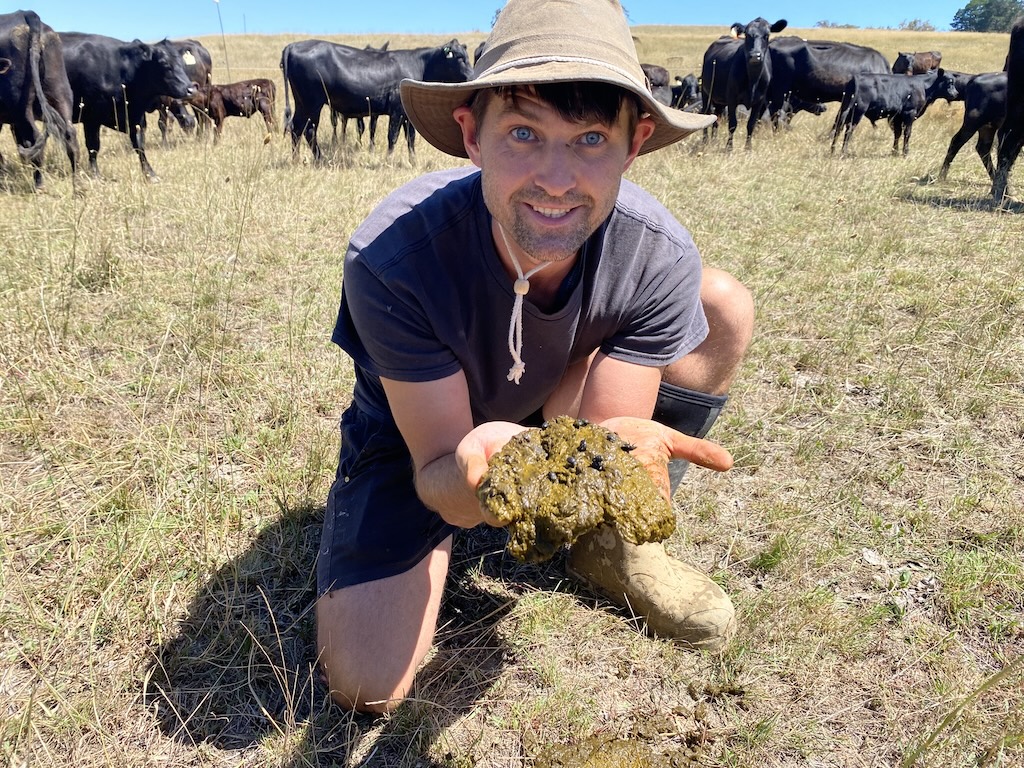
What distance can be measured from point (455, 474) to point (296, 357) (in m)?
2.52

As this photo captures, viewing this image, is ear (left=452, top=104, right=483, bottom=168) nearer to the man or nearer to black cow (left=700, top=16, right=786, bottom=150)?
the man

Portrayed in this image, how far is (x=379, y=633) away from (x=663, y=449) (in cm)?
128

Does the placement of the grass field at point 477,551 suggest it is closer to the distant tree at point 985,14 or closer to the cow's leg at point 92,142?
the cow's leg at point 92,142

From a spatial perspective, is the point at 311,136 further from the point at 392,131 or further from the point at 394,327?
the point at 394,327

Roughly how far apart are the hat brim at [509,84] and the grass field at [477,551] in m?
1.71

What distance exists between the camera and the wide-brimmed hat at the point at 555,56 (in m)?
1.77

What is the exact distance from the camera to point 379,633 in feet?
7.81

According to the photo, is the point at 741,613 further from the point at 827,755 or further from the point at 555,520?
the point at 555,520

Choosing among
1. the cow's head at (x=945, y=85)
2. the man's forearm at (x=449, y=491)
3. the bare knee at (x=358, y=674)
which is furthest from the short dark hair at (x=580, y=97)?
the cow's head at (x=945, y=85)

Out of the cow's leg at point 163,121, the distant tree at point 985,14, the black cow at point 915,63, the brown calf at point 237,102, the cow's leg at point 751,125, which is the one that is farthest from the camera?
the distant tree at point 985,14

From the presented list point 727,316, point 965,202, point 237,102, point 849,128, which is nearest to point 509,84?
point 727,316

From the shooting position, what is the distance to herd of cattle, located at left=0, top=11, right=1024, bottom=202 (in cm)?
825

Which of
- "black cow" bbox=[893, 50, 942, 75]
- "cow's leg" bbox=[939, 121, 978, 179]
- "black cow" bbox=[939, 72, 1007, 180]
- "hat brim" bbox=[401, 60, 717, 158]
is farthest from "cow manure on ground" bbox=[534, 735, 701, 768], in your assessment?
"black cow" bbox=[893, 50, 942, 75]

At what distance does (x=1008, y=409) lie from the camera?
3768mm
